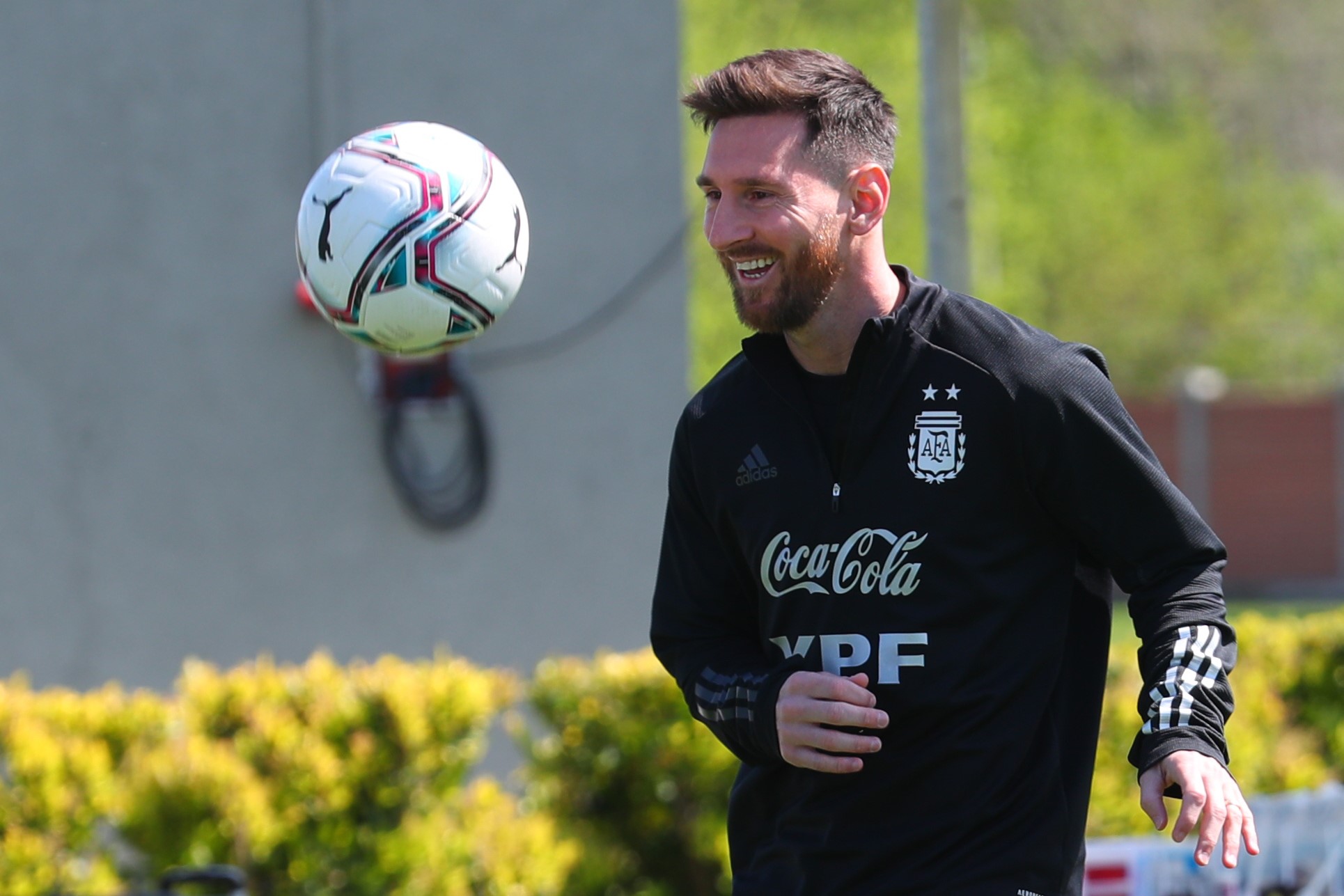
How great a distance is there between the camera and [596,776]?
589 centimetres

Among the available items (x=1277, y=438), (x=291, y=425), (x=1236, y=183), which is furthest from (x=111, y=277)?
(x=1236, y=183)

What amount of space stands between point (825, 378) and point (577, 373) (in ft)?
14.4

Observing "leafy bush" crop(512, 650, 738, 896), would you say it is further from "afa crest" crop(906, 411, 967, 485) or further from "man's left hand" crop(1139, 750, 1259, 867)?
"man's left hand" crop(1139, 750, 1259, 867)

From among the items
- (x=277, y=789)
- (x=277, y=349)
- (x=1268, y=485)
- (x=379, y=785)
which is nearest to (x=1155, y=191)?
(x=1268, y=485)

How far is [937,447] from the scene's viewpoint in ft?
9.30

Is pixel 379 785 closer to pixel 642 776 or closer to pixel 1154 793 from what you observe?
pixel 642 776

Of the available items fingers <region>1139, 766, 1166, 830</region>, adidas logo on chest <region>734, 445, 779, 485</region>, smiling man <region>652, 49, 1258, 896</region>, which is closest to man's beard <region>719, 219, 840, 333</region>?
smiling man <region>652, 49, 1258, 896</region>

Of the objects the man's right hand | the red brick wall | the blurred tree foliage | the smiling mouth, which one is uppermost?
the blurred tree foliage

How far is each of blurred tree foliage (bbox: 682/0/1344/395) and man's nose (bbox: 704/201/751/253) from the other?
21.1 metres

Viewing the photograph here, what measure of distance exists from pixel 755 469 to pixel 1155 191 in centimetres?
2892

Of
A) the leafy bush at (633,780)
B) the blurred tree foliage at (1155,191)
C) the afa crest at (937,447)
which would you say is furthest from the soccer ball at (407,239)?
the blurred tree foliage at (1155,191)

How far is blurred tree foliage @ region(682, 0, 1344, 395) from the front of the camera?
27906 millimetres

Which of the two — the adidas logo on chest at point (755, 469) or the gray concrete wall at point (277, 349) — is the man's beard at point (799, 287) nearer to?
the adidas logo on chest at point (755, 469)

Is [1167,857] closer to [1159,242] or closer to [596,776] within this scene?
[596,776]
